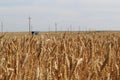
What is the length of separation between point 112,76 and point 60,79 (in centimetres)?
53

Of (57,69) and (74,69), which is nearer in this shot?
(74,69)

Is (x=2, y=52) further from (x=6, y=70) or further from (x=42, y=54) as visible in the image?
(x=6, y=70)

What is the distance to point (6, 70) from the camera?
83.0 inches

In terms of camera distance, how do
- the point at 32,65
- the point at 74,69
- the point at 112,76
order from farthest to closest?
the point at 32,65 < the point at 112,76 < the point at 74,69

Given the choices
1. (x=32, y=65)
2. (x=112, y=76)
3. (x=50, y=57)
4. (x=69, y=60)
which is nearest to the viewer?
(x=69, y=60)

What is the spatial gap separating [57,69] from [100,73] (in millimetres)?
290

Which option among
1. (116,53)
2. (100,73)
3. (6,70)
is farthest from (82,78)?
(116,53)

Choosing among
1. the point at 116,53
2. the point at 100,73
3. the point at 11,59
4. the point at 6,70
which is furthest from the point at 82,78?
the point at 116,53

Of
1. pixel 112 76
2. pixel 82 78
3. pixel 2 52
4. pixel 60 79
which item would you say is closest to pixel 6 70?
pixel 60 79

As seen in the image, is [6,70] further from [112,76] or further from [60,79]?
[112,76]

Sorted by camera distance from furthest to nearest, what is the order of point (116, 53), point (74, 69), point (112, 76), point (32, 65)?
1. point (116, 53)
2. point (32, 65)
3. point (112, 76)
4. point (74, 69)

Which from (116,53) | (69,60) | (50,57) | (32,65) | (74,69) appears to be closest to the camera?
(74,69)

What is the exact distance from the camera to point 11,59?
9.20 ft

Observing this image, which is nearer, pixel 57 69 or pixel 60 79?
pixel 60 79
